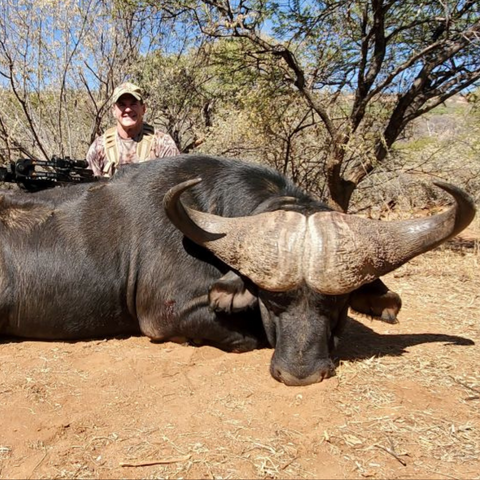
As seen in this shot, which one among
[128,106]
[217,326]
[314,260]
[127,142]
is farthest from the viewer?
[127,142]

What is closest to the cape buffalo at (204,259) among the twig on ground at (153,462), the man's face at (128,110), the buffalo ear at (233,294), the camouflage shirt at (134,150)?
the buffalo ear at (233,294)

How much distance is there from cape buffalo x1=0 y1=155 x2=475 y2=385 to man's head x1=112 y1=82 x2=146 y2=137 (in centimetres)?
163

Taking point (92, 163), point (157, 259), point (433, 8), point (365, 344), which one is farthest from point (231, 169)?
point (433, 8)

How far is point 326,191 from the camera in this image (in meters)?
8.68

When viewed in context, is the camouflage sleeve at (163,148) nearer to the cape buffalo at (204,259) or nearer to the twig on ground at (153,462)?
the cape buffalo at (204,259)

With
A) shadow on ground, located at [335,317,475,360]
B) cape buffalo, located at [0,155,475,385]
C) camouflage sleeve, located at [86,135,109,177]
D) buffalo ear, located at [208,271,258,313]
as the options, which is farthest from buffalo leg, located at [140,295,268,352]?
camouflage sleeve, located at [86,135,109,177]

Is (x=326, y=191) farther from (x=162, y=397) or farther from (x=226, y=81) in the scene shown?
(x=162, y=397)

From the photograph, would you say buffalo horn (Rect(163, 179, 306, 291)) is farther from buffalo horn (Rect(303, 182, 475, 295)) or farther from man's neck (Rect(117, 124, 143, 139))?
man's neck (Rect(117, 124, 143, 139))

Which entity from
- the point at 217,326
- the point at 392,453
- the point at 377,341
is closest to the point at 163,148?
the point at 217,326

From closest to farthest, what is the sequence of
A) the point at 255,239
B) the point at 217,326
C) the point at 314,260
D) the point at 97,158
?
the point at 314,260 < the point at 255,239 < the point at 217,326 < the point at 97,158

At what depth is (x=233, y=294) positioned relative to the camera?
3.23m

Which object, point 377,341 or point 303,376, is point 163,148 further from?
point 303,376

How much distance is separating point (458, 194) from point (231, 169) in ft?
5.88

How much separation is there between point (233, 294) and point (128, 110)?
3138 millimetres
